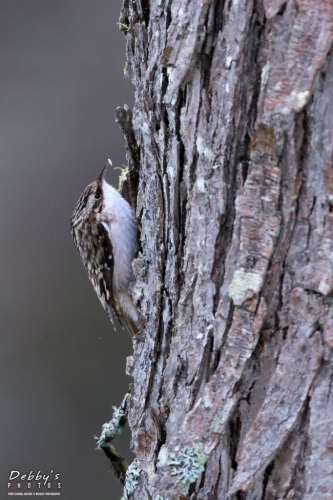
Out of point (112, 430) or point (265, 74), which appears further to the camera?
point (112, 430)

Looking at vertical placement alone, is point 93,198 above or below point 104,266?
above

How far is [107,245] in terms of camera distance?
2.73 m

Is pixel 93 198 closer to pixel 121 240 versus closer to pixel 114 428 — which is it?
pixel 121 240

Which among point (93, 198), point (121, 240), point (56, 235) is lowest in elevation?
point (121, 240)

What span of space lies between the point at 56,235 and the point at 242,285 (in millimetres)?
2483

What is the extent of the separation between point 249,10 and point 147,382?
0.91m

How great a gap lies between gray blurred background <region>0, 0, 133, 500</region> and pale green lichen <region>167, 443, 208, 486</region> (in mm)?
2253

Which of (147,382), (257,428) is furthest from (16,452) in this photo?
(257,428)

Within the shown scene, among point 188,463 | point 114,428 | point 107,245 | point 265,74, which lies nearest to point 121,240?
point 107,245

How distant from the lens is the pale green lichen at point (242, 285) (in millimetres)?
1246

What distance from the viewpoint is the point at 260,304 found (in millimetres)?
1254

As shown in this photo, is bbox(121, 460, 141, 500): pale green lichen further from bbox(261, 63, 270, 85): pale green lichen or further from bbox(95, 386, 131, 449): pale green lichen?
bbox(261, 63, 270, 85): pale green lichen

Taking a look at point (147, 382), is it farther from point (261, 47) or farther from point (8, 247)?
point (8, 247)

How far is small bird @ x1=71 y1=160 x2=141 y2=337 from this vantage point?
2.50 meters
